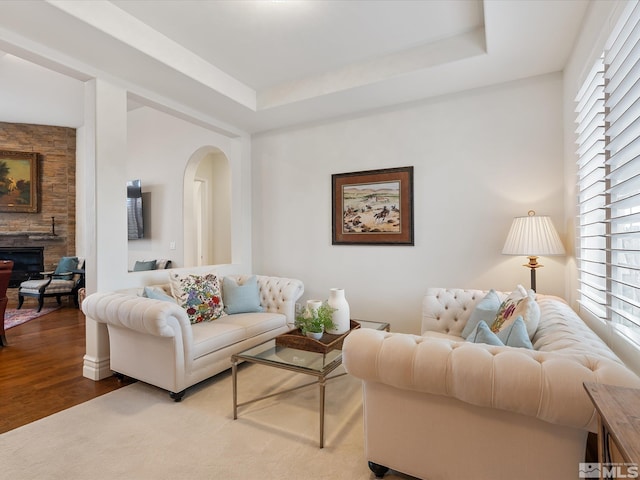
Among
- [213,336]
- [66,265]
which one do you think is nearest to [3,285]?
[66,265]

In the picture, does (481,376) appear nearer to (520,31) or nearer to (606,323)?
(606,323)

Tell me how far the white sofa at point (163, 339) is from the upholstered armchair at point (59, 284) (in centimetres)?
359

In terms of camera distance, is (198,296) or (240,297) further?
(240,297)

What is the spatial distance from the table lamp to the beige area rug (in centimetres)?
175

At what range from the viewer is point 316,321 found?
8.60ft

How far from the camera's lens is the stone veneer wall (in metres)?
6.31

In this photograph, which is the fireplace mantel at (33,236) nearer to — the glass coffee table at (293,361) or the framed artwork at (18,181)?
the framed artwork at (18,181)

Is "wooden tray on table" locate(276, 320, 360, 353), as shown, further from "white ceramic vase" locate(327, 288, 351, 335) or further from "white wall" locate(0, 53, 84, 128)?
"white wall" locate(0, 53, 84, 128)

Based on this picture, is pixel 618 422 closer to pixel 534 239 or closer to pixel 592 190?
pixel 592 190

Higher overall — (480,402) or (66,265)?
(66,265)

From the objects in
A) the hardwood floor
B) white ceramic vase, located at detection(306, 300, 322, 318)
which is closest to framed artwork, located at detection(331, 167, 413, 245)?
white ceramic vase, located at detection(306, 300, 322, 318)

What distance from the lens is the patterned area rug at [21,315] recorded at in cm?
475

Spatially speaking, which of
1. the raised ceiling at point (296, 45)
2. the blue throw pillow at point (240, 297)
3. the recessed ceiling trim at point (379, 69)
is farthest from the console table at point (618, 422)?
the blue throw pillow at point (240, 297)

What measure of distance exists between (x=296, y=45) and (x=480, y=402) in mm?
3011
